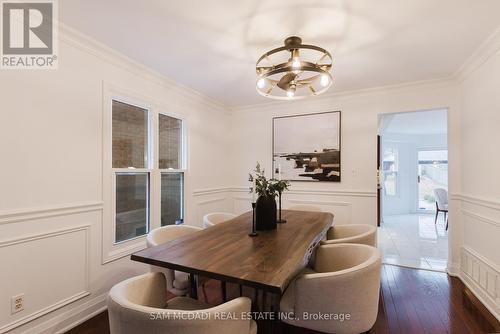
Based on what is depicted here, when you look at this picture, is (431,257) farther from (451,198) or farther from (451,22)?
(451,22)

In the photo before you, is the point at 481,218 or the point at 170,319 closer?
the point at 170,319

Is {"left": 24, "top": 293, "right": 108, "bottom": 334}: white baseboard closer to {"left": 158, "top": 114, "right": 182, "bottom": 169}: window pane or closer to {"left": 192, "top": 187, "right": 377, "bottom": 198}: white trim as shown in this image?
{"left": 158, "top": 114, "right": 182, "bottom": 169}: window pane

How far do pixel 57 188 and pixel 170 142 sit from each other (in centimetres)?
152

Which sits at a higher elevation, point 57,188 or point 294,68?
point 294,68

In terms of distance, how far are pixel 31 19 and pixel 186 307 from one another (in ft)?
7.84

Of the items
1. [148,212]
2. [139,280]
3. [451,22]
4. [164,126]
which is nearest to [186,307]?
[139,280]

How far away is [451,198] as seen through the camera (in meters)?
3.07

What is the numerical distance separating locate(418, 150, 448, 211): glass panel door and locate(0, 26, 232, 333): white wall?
8243 mm

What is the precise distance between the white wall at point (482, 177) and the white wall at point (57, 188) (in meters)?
3.55

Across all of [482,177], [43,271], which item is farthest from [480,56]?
[43,271]

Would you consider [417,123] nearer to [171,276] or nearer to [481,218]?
[481,218]

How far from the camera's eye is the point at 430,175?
755 centimetres

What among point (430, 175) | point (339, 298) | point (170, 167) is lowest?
point (339, 298)

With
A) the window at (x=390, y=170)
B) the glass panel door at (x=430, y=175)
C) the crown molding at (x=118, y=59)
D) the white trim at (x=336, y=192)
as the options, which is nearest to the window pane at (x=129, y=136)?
the crown molding at (x=118, y=59)
